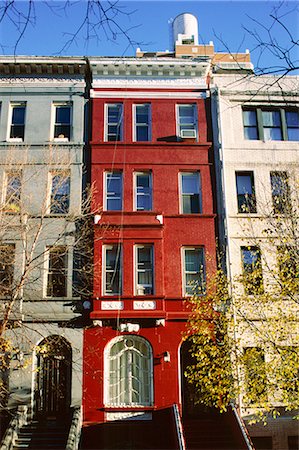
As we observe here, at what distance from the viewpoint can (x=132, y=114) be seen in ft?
78.9

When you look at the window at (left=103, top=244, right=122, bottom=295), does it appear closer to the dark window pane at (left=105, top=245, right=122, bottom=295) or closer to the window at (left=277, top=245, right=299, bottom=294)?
the dark window pane at (left=105, top=245, right=122, bottom=295)

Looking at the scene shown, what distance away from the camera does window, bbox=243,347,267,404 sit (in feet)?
51.7

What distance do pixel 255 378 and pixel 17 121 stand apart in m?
15.3

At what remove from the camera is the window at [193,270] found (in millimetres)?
21375

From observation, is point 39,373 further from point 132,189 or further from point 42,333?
point 132,189

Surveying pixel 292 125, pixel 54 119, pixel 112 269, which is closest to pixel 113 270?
pixel 112 269

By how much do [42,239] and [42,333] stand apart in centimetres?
386

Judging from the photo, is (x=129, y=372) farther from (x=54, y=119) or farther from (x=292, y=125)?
(x=292, y=125)

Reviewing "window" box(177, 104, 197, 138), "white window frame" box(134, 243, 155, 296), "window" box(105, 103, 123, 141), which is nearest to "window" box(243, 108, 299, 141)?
"window" box(177, 104, 197, 138)

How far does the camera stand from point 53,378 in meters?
20.2

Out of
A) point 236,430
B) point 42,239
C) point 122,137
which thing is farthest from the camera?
point 122,137

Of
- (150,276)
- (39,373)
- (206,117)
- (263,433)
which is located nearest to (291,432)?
(263,433)

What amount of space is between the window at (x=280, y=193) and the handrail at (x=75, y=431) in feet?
34.3

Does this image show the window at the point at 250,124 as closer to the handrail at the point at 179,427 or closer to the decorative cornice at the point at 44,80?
the decorative cornice at the point at 44,80
